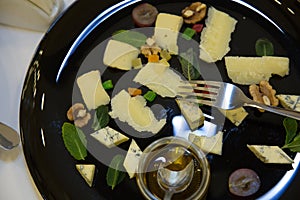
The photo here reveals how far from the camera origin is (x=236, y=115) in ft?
3.21

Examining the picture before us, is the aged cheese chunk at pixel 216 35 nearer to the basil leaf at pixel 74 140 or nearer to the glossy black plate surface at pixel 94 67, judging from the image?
the glossy black plate surface at pixel 94 67

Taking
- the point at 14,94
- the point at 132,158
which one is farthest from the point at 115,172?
the point at 14,94

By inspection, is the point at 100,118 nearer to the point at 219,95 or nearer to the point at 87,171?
the point at 87,171

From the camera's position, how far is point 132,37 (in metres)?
1.06

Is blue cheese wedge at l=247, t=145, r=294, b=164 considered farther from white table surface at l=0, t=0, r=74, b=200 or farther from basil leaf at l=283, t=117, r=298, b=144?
white table surface at l=0, t=0, r=74, b=200

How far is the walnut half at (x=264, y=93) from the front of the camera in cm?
98

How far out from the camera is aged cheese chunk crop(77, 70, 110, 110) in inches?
39.8

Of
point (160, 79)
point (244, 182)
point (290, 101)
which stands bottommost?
point (244, 182)

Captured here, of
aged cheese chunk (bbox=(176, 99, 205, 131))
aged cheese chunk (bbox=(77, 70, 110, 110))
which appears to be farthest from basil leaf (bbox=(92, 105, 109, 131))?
aged cheese chunk (bbox=(176, 99, 205, 131))

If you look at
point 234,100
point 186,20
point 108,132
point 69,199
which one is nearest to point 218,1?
point 186,20

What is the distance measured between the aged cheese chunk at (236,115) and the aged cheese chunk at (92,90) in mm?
217

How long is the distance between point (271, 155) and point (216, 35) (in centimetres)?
26

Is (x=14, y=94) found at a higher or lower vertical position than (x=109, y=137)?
higher

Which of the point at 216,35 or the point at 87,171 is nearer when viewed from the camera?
the point at 87,171
